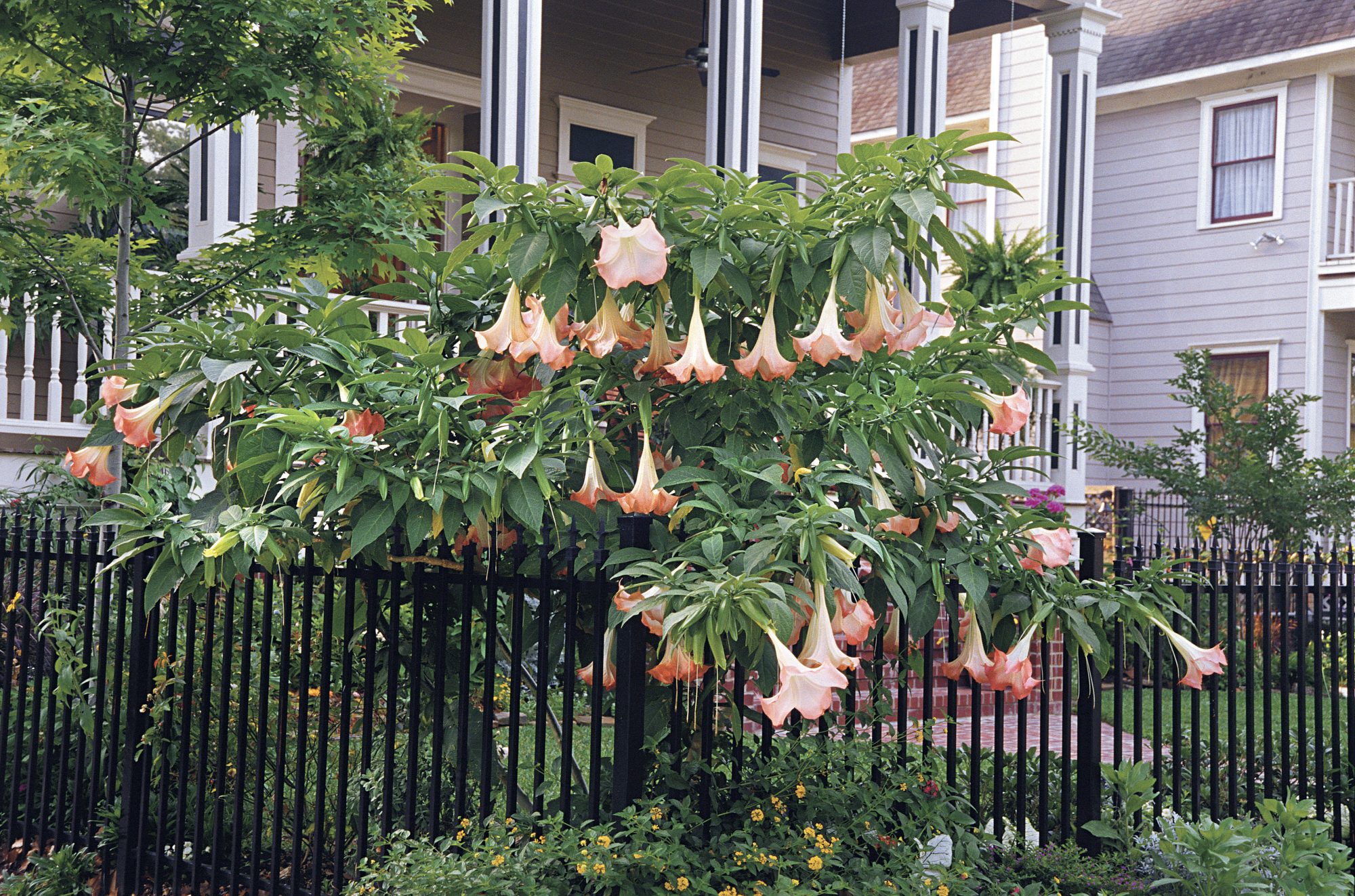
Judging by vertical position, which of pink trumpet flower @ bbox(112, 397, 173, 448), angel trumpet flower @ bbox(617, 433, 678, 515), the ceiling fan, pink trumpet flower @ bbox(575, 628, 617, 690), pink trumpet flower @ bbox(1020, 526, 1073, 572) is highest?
the ceiling fan

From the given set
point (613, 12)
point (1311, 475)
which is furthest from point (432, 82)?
point (1311, 475)

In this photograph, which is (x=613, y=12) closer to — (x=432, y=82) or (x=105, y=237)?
(x=432, y=82)

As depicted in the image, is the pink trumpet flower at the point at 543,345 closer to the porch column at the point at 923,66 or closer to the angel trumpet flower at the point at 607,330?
the angel trumpet flower at the point at 607,330

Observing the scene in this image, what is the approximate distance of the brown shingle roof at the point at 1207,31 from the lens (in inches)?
677

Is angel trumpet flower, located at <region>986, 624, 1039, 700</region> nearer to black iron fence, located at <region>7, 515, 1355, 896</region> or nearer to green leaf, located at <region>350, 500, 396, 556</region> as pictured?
black iron fence, located at <region>7, 515, 1355, 896</region>

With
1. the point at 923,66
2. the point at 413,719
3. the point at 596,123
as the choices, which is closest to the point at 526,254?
the point at 413,719

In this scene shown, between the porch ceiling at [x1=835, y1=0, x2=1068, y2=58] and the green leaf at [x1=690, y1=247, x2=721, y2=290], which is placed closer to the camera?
the green leaf at [x1=690, y1=247, x2=721, y2=290]

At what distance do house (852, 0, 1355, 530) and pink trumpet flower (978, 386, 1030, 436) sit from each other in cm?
1327

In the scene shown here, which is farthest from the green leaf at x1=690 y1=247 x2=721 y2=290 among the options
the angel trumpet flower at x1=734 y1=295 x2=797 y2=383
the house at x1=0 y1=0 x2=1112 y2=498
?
the house at x1=0 y1=0 x2=1112 y2=498

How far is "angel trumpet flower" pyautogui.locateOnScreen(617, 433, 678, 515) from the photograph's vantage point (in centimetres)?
325

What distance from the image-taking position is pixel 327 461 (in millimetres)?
3299

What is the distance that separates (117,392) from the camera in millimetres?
3619

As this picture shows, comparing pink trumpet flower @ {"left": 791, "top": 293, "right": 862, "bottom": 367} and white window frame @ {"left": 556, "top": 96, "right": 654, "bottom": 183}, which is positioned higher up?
white window frame @ {"left": 556, "top": 96, "right": 654, "bottom": 183}

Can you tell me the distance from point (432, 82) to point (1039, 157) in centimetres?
1049
